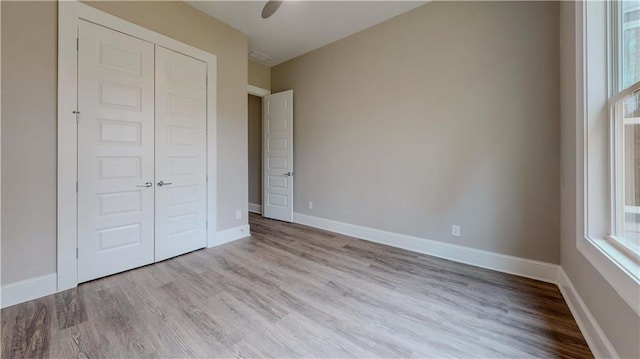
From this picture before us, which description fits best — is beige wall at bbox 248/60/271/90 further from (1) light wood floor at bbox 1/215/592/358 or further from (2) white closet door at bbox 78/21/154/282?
(1) light wood floor at bbox 1/215/592/358

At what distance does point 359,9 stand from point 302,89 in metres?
1.61

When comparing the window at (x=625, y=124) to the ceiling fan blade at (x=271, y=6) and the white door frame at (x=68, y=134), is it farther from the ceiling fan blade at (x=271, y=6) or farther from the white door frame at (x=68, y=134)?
the white door frame at (x=68, y=134)

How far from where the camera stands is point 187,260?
284cm

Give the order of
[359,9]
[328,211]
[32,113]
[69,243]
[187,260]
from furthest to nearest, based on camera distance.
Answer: [328,211] < [359,9] < [187,260] < [69,243] < [32,113]

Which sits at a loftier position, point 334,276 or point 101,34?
point 101,34

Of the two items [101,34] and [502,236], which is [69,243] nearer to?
[101,34]

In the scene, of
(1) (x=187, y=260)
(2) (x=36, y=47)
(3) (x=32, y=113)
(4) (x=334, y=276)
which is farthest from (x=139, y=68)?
(4) (x=334, y=276)

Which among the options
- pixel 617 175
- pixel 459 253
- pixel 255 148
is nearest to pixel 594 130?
pixel 617 175

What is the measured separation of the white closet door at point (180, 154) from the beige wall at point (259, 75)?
1.49 metres

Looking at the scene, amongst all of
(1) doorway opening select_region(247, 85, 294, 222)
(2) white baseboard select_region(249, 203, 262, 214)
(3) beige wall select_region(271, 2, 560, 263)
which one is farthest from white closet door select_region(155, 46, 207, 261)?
(2) white baseboard select_region(249, 203, 262, 214)

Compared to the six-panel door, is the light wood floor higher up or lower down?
lower down

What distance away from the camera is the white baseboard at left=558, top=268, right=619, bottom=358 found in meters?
1.34

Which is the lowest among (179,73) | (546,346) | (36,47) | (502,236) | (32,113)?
(546,346)

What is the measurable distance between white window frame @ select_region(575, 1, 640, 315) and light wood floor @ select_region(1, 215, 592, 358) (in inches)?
27.0
